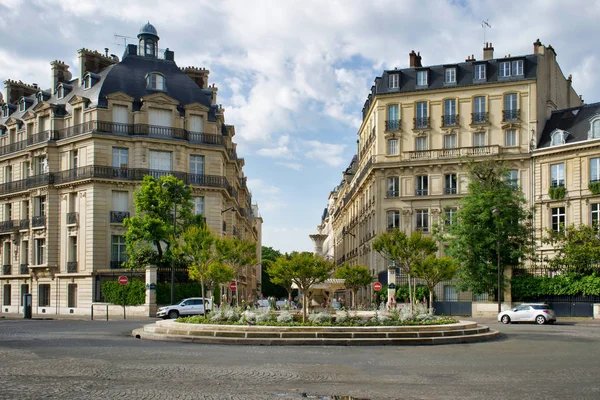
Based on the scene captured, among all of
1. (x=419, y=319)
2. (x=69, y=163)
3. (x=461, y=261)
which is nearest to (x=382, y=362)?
(x=419, y=319)

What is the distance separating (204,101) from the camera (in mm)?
51875

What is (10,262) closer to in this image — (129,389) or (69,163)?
(69,163)

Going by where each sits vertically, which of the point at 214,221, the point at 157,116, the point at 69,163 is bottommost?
the point at 214,221

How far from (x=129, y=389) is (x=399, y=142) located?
141ft

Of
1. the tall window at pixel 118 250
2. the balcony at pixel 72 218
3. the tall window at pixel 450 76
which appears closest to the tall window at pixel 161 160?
the tall window at pixel 118 250

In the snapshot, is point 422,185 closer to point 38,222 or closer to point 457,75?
point 457,75

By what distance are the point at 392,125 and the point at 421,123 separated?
2157 mm

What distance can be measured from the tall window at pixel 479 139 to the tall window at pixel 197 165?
19451 mm

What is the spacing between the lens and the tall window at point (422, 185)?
2023 inches

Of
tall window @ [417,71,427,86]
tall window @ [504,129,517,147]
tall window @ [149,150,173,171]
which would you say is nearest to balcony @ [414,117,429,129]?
tall window @ [417,71,427,86]

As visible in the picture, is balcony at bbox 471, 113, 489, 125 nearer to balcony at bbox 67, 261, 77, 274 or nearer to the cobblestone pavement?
balcony at bbox 67, 261, 77, 274

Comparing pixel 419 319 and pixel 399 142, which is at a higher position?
pixel 399 142

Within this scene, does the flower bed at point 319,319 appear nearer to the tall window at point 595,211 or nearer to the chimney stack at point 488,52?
the tall window at point 595,211

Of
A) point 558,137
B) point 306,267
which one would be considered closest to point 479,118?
point 558,137
